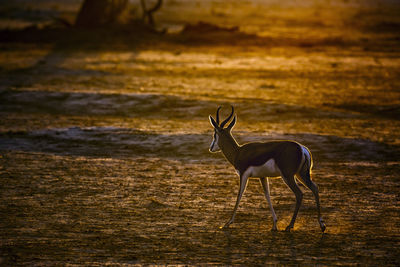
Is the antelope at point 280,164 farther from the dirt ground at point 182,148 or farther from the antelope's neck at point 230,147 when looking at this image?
the dirt ground at point 182,148

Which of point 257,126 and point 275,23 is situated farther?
point 275,23

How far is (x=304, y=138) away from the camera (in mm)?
14852

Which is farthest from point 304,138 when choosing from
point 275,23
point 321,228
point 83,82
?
point 275,23

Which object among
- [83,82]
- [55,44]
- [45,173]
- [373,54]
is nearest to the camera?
[45,173]

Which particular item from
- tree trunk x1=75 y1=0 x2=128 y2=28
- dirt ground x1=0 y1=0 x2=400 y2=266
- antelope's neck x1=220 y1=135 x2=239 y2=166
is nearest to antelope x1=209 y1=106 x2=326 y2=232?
antelope's neck x1=220 y1=135 x2=239 y2=166

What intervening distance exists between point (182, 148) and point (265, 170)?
18.7 feet

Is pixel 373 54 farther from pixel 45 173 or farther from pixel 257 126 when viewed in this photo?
pixel 45 173

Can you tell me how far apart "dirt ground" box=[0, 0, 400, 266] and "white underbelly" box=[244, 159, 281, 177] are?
2.44ft

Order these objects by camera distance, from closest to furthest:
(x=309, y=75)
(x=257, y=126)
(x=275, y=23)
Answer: (x=257, y=126) < (x=309, y=75) < (x=275, y=23)

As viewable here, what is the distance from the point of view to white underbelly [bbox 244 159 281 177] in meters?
8.77

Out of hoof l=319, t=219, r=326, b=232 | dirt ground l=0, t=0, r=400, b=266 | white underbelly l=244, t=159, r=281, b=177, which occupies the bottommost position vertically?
dirt ground l=0, t=0, r=400, b=266

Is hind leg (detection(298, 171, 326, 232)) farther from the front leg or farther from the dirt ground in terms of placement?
the front leg

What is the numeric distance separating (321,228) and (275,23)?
3638cm

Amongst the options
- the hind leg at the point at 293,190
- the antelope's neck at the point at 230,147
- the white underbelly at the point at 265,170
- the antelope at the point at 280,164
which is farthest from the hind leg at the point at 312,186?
the antelope's neck at the point at 230,147
